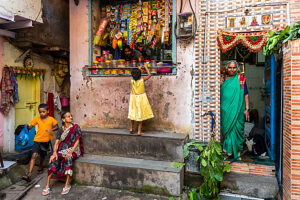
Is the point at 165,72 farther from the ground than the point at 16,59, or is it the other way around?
the point at 16,59

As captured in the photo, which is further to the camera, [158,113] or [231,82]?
[158,113]

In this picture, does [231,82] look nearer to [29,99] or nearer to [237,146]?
[237,146]

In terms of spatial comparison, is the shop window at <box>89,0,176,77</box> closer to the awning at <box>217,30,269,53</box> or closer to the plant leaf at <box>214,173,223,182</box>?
the awning at <box>217,30,269,53</box>

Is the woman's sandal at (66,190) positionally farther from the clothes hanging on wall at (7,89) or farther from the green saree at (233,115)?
the green saree at (233,115)

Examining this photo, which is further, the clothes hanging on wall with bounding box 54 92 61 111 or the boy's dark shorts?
the clothes hanging on wall with bounding box 54 92 61 111

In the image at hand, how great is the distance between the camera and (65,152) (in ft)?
14.7

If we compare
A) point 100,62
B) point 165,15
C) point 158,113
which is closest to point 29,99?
point 100,62

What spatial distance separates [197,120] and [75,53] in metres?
3.86

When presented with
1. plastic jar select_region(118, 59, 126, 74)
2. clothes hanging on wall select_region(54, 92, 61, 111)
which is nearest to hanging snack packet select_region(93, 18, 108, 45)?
plastic jar select_region(118, 59, 126, 74)

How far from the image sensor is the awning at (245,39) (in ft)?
14.3

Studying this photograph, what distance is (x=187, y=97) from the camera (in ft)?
16.5

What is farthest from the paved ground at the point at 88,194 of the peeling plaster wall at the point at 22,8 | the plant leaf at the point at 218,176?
the peeling plaster wall at the point at 22,8

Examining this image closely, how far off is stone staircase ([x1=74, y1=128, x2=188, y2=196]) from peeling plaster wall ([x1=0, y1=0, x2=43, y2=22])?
323 centimetres

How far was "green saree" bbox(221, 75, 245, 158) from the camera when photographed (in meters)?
4.73
